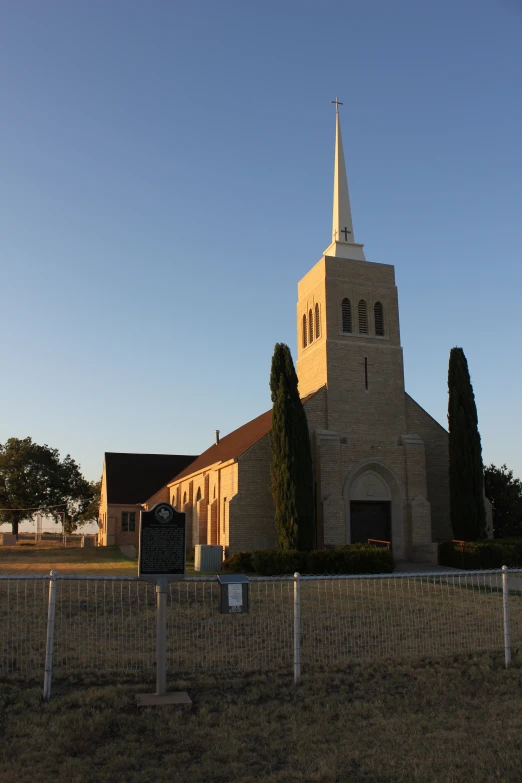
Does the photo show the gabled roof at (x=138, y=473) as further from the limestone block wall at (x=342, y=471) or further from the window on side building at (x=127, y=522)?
the limestone block wall at (x=342, y=471)

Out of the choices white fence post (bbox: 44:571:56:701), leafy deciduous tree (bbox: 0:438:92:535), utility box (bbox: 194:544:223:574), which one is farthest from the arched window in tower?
leafy deciduous tree (bbox: 0:438:92:535)

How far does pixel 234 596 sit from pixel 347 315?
884 inches

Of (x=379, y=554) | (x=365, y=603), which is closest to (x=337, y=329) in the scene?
(x=379, y=554)

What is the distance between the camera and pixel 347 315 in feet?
99.8

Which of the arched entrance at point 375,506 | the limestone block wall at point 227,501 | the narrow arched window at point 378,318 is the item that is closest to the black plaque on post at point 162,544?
the limestone block wall at point 227,501

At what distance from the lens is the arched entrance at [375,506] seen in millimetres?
28906

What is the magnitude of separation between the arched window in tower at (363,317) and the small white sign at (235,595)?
22.3 meters


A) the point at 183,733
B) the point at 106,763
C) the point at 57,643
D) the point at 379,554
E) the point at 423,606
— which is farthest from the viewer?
the point at 379,554

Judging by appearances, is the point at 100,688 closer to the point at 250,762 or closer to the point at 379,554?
the point at 250,762

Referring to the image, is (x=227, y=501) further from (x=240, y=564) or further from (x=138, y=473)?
(x=138, y=473)

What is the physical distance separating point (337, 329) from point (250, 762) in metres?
24.6

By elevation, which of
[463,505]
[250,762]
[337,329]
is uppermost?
[337,329]

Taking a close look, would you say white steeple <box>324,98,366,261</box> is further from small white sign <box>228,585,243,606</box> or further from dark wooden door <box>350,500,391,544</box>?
small white sign <box>228,585,243,606</box>

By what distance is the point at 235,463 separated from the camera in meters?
28.5
